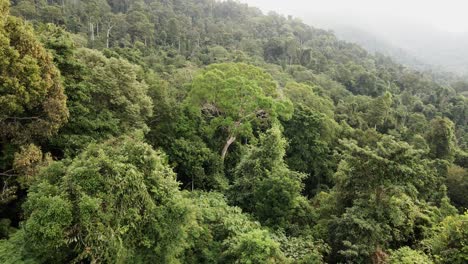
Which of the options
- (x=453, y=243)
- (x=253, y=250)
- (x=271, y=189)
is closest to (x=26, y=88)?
(x=253, y=250)

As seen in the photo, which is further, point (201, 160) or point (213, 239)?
point (201, 160)

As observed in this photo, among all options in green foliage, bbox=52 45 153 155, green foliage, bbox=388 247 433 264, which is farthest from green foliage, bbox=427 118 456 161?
green foliage, bbox=52 45 153 155

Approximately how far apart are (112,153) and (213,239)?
15.1ft

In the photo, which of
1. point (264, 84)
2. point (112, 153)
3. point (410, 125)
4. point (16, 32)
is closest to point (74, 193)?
point (112, 153)

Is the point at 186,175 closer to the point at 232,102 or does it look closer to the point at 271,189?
the point at 232,102

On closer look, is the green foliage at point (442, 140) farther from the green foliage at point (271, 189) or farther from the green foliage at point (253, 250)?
the green foliage at point (253, 250)

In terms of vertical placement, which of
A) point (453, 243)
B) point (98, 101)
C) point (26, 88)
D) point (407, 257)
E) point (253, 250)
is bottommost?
point (407, 257)

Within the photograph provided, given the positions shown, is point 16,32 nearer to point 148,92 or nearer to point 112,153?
point 112,153

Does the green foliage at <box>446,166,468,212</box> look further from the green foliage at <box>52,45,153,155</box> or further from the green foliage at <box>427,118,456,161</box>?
the green foliage at <box>52,45,153,155</box>

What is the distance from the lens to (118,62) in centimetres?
1535

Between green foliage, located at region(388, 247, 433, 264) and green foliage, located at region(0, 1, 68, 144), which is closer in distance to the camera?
green foliage, located at region(0, 1, 68, 144)

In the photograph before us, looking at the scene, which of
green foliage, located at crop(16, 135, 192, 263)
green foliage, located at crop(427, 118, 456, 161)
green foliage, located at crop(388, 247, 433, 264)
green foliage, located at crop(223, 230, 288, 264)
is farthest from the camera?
green foliage, located at crop(427, 118, 456, 161)

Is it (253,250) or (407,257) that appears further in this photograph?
(407,257)

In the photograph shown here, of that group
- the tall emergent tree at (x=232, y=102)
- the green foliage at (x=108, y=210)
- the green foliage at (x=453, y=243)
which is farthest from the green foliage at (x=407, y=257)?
the tall emergent tree at (x=232, y=102)
